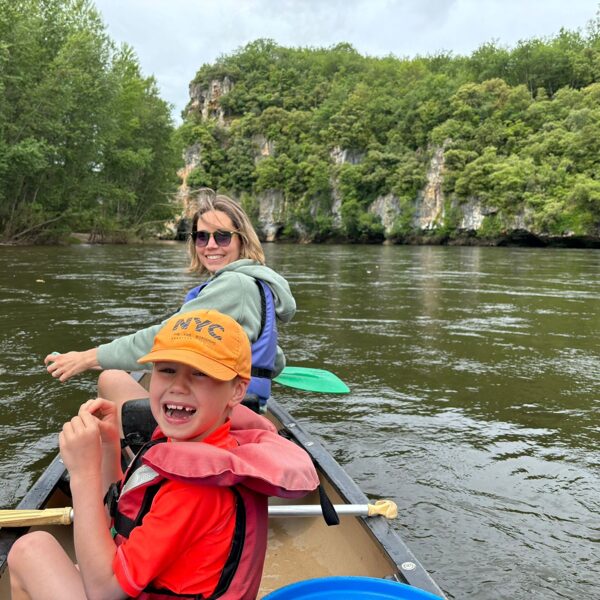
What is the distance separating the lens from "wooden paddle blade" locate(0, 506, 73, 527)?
1.85 metres

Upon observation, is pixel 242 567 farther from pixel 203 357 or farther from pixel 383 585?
pixel 203 357

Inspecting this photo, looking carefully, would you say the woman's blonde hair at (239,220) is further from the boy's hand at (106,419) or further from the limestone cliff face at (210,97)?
the limestone cliff face at (210,97)

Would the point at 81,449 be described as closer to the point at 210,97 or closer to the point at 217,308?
the point at 217,308

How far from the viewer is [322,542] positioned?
2367 mm

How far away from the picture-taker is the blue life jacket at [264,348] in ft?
8.41

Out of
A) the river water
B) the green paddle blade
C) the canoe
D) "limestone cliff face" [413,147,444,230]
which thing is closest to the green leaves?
the river water

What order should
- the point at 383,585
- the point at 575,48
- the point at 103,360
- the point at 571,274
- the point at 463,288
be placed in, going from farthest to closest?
the point at 575,48 → the point at 571,274 → the point at 463,288 → the point at 103,360 → the point at 383,585

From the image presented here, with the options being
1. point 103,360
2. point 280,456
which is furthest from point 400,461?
point 280,456

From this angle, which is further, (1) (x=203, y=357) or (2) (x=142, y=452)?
(2) (x=142, y=452)

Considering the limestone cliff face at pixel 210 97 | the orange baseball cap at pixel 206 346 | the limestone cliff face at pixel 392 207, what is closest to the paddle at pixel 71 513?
the orange baseball cap at pixel 206 346

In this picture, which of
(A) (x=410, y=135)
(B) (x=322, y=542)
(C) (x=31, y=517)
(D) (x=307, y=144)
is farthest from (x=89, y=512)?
(D) (x=307, y=144)

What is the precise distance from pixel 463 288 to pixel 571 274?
5.49 meters

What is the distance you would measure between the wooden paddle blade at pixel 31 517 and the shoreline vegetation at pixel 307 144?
5.65ft

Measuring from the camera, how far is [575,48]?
64.2m
